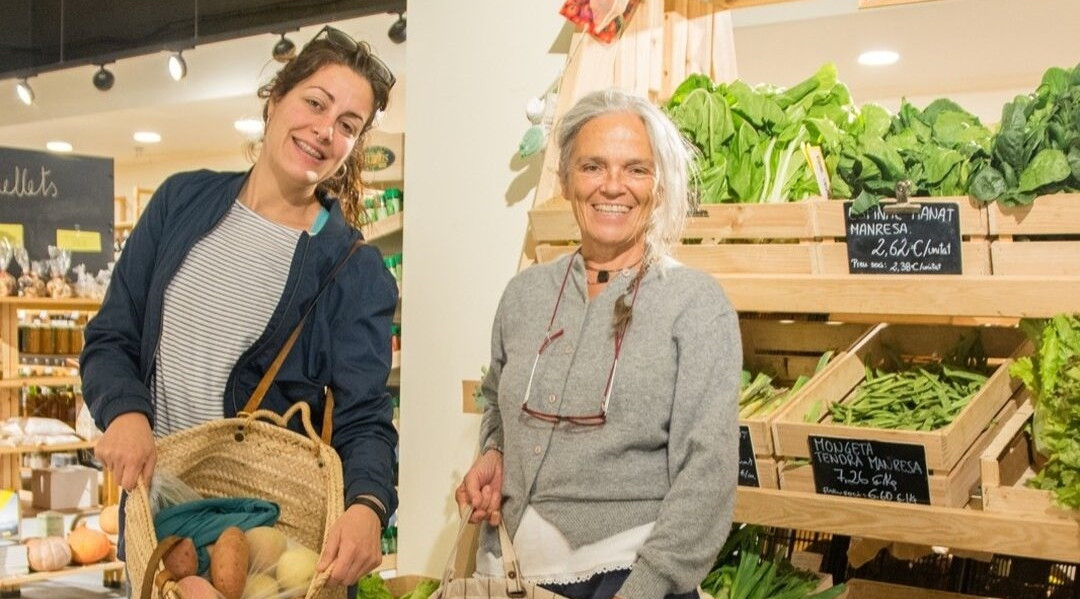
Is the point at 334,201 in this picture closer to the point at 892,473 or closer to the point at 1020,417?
the point at 892,473

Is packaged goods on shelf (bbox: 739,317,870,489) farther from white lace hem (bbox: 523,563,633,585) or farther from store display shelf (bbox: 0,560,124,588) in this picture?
store display shelf (bbox: 0,560,124,588)

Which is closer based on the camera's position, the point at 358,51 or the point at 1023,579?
the point at 358,51

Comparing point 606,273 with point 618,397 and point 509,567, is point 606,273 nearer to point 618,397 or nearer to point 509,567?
point 618,397

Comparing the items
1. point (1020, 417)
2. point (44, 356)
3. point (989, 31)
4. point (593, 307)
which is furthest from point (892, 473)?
point (44, 356)

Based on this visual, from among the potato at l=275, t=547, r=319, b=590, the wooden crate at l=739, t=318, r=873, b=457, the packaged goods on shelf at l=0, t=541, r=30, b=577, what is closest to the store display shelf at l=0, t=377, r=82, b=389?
the packaged goods on shelf at l=0, t=541, r=30, b=577

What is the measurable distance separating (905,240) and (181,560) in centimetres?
164

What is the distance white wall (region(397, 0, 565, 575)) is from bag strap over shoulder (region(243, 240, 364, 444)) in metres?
1.59

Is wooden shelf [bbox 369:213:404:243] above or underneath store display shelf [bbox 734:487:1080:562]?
above

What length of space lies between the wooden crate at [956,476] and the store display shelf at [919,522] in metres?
0.03

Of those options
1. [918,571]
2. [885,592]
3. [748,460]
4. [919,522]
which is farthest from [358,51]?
[918,571]

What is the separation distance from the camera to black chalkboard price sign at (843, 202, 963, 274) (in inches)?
99.7

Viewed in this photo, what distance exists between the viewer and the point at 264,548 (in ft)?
6.06

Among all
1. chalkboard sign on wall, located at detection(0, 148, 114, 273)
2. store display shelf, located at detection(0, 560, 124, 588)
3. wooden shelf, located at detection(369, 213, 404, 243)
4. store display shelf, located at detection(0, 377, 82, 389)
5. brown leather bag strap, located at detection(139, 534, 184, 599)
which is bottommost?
store display shelf, located at detection(0, 560, 124, 588)

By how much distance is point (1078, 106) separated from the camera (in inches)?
101
